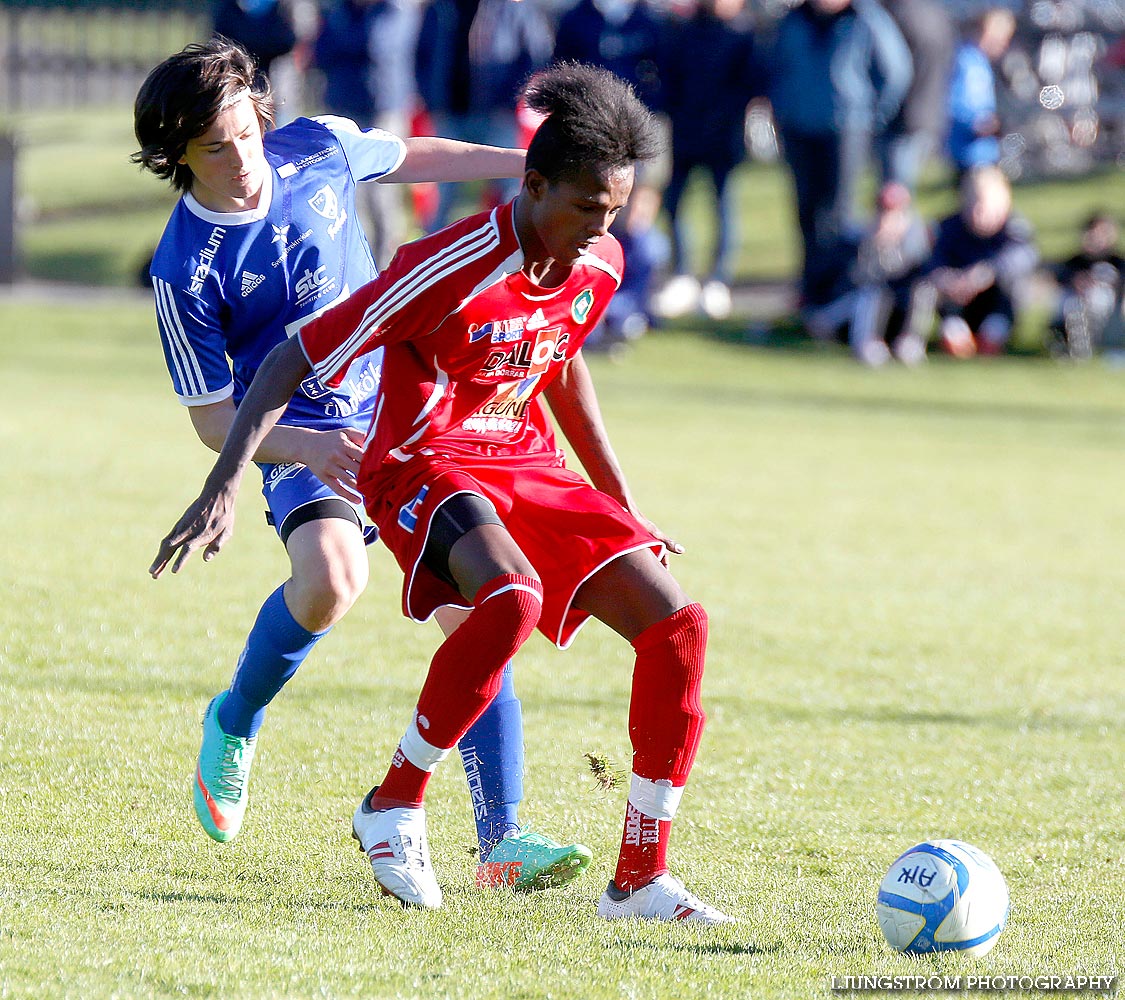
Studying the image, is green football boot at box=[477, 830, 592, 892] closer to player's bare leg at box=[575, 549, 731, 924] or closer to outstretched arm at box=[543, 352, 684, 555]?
player's bare leg at box=[575, 549, 731, 924]

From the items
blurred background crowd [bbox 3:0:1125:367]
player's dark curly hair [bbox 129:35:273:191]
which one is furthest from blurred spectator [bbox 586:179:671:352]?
player's dark curly hair [bbox 129:35:273:191]

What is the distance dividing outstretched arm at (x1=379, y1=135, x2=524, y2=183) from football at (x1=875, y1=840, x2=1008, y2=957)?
2.22 metres

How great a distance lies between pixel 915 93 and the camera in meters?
15.2

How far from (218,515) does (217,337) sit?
90 centimetres

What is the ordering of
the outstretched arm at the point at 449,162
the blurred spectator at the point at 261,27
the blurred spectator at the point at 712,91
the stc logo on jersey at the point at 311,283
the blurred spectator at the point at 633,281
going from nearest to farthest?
the stc logo on jersey at the point at 311,283 → the outstretched arm at the point at 449,162 → the blurred spectator at the point at 261,27 → the blurred spectator at the point at 633,281 → the blurred spectator at the point at 712,91

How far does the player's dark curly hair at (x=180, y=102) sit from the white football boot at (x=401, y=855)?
1.76m

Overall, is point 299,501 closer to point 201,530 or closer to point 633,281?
point 201,530

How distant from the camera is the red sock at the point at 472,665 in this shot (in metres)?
3.56

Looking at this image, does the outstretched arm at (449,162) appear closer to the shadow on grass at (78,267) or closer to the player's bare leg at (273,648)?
the player's bare leg at (273,648)

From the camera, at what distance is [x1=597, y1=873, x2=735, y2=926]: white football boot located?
143 inches

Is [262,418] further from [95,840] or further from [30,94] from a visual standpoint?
[30,94]

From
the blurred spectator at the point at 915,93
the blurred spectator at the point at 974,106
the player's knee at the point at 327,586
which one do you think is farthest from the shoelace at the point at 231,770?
the blurred spectator at the point at 974,106

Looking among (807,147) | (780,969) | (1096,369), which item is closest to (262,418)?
(780,969)

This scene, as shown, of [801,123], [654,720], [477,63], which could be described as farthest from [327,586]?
[477,63]
